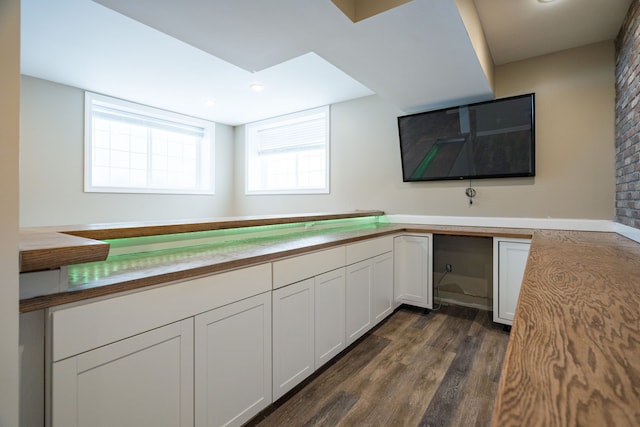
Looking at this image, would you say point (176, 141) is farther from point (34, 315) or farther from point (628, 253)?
point (628, 253)

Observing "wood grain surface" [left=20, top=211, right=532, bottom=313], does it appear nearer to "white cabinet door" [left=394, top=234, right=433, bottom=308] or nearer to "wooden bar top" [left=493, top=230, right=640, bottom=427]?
"wooden bar top" [left=493, top=230, right=640, bottom=427]

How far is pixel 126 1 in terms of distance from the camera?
5.18 ft

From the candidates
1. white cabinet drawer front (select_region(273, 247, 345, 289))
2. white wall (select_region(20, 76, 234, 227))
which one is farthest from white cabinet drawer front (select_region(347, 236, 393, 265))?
white wall (select_region(20, 76, 234, 227))

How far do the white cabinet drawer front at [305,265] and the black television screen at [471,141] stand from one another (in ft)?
5.65

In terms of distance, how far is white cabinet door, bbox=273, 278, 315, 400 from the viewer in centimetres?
155

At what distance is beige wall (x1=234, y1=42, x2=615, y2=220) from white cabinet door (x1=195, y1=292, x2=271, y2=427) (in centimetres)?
245

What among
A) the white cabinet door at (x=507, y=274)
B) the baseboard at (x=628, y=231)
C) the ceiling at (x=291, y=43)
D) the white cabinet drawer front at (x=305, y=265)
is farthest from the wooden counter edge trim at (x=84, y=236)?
the baseboard at (x=628, y=231)

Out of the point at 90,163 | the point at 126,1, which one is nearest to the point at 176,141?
the point at 90,163

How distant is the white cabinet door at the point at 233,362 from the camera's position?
1218 millimetres

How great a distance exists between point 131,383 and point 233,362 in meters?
0.42

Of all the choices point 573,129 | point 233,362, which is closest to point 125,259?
point 233,362

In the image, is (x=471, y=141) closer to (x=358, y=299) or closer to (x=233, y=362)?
(x=358, y=299)

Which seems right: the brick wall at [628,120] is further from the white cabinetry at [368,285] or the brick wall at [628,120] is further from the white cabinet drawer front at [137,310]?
the white cabinet drawer front at [137,310]

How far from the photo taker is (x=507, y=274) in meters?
2.46
